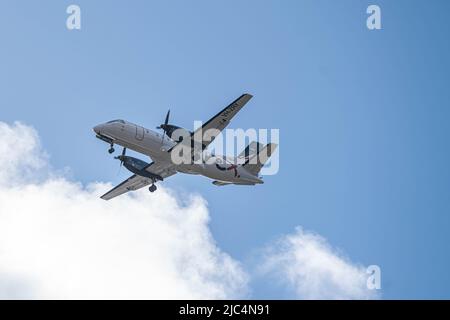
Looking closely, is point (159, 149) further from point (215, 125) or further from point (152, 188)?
point (152, 188)

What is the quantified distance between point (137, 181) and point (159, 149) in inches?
284

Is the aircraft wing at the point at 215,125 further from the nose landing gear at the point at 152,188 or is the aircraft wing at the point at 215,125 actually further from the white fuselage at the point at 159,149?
the nose landing gear at the point at 152,188

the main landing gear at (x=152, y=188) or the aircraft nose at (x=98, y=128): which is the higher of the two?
the aircraft nose at (x=98, y=128)

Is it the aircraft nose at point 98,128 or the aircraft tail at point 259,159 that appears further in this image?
the aircraft tail at point 259,159

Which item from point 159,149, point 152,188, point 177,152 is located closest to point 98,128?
point 159,149

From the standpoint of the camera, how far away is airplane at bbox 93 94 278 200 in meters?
36.0

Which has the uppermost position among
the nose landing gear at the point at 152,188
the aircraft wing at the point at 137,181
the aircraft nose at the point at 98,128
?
the aircraft nose at the point at 98,128

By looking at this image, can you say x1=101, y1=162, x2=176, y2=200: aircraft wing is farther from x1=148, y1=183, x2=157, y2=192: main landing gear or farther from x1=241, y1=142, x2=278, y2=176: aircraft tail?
x1=241, y1=142, x2=278, y2=176: aircraft tail

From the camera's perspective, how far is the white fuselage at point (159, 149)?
35.9 meters

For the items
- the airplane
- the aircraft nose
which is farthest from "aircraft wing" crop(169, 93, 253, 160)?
the aircraft nose

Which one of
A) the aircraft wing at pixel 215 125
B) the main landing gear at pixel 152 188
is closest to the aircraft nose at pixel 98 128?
the aircraft wing at pixel 215 125
